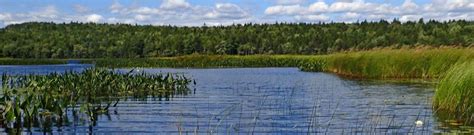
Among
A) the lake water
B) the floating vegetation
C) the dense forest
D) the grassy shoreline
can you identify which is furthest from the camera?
the dense forest

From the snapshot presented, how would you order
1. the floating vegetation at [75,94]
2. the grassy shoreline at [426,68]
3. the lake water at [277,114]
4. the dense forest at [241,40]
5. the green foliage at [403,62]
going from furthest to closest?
the dense forest at [241,40] < the green foliage at [403,62] < the grassy shoreline at [426,68] < the floating vegetation at [75,94] < the lake water at [277,114]

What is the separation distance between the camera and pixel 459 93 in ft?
59.3

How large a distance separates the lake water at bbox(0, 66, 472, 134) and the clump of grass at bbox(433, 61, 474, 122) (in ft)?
1.59

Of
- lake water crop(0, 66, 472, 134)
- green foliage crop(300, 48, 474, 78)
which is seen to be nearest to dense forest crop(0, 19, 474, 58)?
green foliage crop(300, 48, 474, 78)

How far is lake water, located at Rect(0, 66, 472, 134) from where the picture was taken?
16.5m

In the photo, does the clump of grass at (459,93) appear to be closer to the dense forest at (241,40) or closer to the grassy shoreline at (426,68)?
the grassy shoreline at (426,68)

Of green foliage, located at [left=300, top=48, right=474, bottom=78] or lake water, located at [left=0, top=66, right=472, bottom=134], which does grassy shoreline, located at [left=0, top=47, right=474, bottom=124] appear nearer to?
green foliage, located at [left=300, top=48, right=474, bottom=78]

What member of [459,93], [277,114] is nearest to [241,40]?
[277,114]

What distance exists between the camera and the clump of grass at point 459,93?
57.7 ft

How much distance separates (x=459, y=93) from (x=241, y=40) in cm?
12375

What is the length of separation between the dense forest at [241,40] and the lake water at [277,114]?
92.9m

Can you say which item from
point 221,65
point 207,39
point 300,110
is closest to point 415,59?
point 300,110

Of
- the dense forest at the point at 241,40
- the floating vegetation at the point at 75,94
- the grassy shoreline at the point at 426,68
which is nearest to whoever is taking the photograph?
the floating vegetation at the point at 75,94

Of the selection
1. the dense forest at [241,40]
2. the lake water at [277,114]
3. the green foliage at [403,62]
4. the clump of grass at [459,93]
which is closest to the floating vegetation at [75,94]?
the lake water at [277,114]
